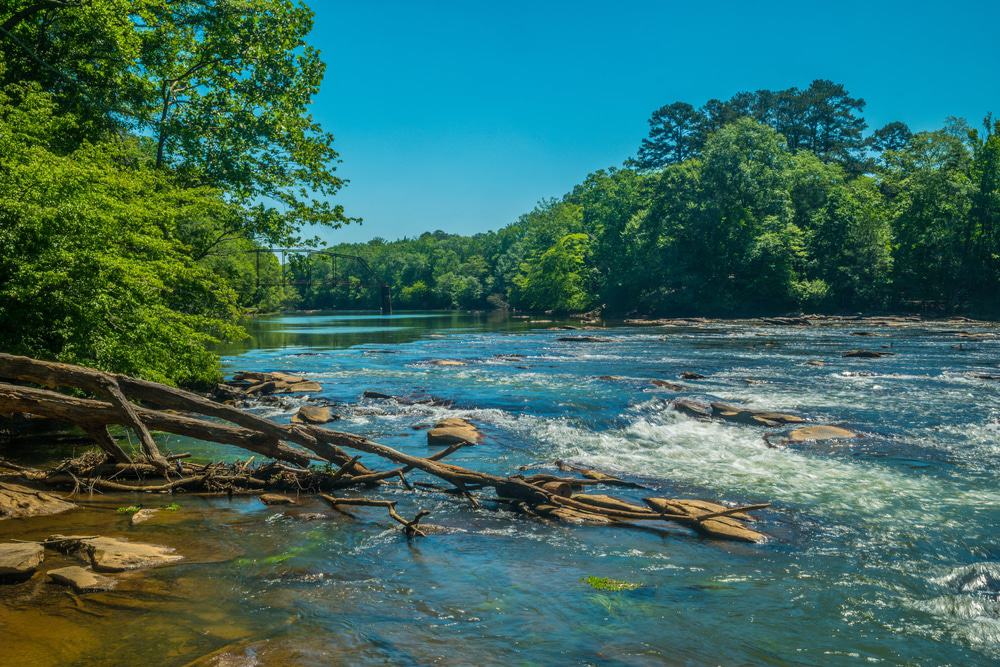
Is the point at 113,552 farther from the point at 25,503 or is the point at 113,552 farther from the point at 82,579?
the point at 25,503

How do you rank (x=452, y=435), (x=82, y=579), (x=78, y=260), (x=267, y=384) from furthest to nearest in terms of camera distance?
(x=267, y=384)
(x=452, y=435)
(x=78, y=260)
(x=82, y=579)

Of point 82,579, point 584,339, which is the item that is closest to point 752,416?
point 82,579

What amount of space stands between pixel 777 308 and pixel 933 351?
126ft

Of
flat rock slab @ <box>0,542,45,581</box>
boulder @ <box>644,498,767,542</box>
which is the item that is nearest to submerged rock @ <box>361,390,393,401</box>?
boulder @ <box>644,498,767,542</box>

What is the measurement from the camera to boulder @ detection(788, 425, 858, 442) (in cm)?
1341

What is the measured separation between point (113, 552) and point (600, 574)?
197 inches

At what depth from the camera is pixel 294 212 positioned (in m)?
21.0

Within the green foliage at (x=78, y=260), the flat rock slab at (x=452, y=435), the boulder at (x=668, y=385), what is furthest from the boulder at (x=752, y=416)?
the green foliage at (x=78, y=260)

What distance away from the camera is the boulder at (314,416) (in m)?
15.1

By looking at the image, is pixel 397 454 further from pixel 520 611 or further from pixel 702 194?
pixel 702 194

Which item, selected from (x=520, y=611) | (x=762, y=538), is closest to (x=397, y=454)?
(x=520, y=611)

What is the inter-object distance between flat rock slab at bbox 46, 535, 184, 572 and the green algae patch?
4287mm

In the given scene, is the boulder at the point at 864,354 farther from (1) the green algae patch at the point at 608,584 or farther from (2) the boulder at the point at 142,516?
(2) the boulder at the point at 142,516

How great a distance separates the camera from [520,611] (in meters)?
5.92
